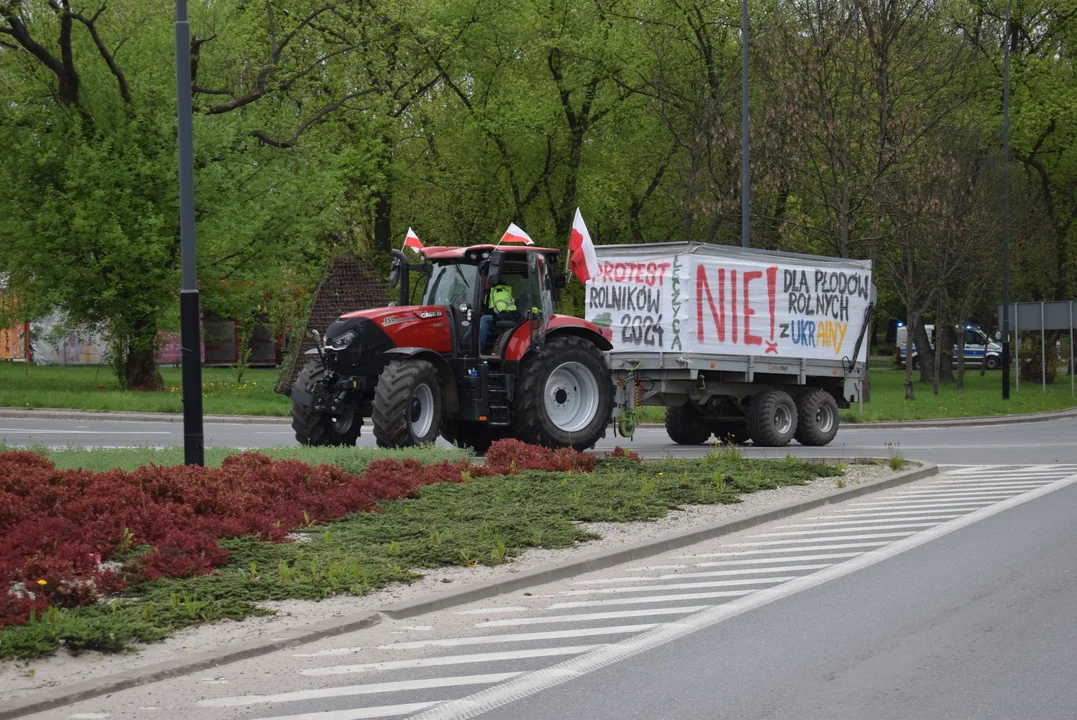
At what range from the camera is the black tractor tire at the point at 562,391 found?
1795 cm

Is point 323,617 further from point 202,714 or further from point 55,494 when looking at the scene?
point 55,494

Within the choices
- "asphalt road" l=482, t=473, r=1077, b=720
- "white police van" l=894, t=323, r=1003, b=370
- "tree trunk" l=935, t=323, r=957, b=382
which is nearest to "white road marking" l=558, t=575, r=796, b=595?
"asphalt road" l=482, t=473, r=1077, b=720

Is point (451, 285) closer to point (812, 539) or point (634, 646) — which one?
point (812, 539)

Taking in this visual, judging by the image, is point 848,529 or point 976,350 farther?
point 976,350

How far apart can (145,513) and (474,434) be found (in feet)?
29.7

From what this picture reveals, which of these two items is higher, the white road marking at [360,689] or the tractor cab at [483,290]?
the tractor cab at [483,290]

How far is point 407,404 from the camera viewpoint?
16.3m

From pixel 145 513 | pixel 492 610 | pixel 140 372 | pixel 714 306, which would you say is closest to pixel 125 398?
pixel 140 372

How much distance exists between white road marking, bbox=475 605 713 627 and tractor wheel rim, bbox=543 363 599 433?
31.7 feet

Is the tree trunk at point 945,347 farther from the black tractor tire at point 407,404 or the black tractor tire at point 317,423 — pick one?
the black tractor tire at point 407,404

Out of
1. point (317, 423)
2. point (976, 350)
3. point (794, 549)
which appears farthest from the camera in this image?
point (976, 350)

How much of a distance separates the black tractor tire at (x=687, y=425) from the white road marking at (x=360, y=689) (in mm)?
16445

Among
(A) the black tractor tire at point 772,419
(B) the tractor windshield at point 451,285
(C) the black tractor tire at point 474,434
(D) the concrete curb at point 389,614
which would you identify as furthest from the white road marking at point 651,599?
(A) the black tractor tire at point 772,419

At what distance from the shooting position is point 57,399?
3091 centimetres
